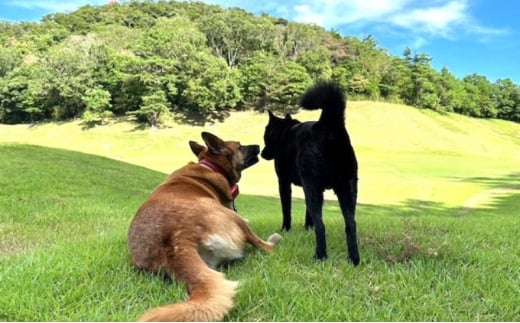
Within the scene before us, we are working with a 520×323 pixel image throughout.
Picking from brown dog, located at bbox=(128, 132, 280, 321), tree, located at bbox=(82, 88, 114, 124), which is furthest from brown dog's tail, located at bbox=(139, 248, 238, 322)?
tree, located at bbox=(82, 88, 114, 124)

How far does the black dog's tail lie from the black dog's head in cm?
132

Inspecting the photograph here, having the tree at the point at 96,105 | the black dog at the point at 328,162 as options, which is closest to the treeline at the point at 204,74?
the tree at the point at 96,105

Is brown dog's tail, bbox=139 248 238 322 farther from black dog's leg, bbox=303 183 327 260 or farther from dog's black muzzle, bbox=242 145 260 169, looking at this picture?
dog's black muzzle, bbox=242 145 260 169

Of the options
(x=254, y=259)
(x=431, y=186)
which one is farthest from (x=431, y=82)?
(x=254, y=259)

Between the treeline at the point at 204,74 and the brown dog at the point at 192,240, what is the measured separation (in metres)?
54.6

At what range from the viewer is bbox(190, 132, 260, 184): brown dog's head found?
4.54 meters

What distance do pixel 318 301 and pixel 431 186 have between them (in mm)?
23575

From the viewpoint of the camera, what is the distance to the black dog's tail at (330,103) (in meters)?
3.49


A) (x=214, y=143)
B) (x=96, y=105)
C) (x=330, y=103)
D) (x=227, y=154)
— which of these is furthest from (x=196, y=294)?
(x=96, y=105)

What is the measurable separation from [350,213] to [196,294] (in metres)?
1.58

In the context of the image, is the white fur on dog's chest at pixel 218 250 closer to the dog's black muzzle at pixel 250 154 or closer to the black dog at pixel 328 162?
the black dog at pixel 328 162

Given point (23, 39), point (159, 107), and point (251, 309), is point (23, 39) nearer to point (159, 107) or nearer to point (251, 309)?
point (159, 107)

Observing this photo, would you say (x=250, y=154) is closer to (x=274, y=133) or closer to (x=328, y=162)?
(x=274, y=133)

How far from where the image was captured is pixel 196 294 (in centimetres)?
240
